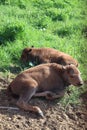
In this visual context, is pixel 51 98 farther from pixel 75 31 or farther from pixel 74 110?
pixel 75 31

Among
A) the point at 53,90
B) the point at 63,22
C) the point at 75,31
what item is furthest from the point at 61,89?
the point at 63,22

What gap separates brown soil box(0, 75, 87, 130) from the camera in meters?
6.34

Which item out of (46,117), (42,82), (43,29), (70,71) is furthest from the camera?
(43,29)

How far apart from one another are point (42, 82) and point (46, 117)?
2.32 feet

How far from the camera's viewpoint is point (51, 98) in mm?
7125

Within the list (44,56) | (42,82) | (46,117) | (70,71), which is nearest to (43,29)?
(44,56)

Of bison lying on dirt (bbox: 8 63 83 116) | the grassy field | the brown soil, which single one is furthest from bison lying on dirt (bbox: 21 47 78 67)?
the brown soil

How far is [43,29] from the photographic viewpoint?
10.8 meters

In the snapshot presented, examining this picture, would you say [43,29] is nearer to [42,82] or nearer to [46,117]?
[42,82]

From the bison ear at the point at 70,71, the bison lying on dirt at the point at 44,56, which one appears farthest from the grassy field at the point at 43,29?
the bison ear at the point at 70,71

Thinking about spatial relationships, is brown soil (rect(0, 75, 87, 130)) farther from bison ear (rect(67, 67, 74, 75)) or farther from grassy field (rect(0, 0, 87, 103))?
bison ear (rect(67, 67, 74, 75))

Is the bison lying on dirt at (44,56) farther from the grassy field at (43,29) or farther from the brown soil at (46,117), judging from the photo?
the brown soil at (46,117)

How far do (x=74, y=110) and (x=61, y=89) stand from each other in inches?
19.1

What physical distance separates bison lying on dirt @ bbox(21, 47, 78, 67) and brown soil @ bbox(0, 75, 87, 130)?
52.8 inches
